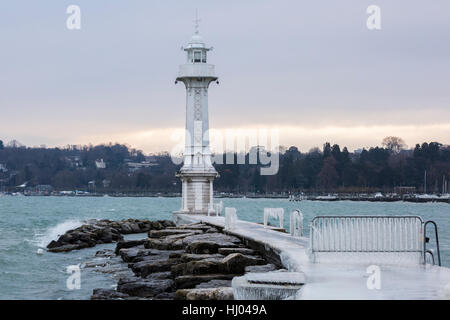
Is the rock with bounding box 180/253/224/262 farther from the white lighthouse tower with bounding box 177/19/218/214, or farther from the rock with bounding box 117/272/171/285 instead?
the white lighthouse tower with bounding box 177/19/218/214

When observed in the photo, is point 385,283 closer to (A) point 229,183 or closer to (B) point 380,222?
(B) point 380,222

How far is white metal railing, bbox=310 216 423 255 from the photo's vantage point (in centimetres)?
1562

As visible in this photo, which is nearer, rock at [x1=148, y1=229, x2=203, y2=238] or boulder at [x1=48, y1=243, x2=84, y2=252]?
rock at [x1=148, y1=229, x2=203, y2=238]

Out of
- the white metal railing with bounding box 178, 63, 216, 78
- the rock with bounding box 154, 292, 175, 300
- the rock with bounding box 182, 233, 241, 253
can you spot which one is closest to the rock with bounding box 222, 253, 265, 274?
the rock with bounding box 154, 292, 175, 300

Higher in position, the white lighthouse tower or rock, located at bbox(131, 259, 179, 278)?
the white lighthouse tower

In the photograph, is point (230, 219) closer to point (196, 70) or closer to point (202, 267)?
point (202, 267)

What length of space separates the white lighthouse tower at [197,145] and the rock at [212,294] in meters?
26.4

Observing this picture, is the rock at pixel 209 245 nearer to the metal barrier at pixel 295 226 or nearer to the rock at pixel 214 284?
the metal barrier at pixel 295 226

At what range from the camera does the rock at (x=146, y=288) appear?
56.4 ft

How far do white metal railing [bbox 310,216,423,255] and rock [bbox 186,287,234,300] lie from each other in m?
2.77

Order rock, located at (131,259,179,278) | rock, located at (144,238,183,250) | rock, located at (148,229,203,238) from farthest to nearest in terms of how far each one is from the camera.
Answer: rock, located at (148,229,203,238)
rock, located at (144,238,183,250)
rock, located at (131,259,179,278)

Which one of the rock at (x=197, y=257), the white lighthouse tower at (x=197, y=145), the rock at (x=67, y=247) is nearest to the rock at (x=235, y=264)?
the rock at (x=197, y=257)

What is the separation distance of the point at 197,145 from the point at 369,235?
2551cm
